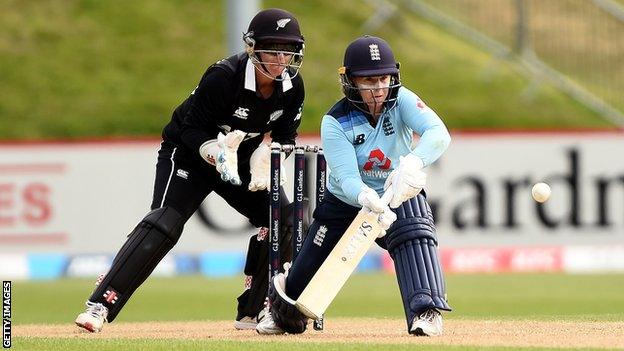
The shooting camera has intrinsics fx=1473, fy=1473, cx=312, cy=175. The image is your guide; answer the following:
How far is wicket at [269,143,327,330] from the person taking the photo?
821cm

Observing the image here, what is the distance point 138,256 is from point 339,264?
140 centimetres

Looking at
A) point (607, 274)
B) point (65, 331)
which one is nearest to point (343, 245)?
point (65, 331)

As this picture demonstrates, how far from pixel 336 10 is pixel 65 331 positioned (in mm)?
14815

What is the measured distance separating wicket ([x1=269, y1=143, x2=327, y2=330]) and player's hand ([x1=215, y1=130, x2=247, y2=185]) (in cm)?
21

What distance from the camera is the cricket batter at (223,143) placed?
823 cm

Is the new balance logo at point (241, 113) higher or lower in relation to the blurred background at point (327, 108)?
lower

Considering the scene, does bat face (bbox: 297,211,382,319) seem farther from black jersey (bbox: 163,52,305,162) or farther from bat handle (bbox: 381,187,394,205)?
black jersey (bbox: 163,52,305,162)

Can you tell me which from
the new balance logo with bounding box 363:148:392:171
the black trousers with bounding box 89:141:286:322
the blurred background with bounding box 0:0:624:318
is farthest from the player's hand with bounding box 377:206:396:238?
the blurred background with bounding box 0:0:624:318

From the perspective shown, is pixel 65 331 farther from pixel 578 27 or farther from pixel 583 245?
pixel 578 27

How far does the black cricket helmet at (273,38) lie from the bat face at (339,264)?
119 centimetres

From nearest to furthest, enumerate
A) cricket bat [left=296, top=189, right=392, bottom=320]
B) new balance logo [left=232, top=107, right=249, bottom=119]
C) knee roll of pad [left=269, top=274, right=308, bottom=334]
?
cricket bat [left=296, top=189, right=392, bottom=320] < knee roll of pad [left=269, top=274, right=308, bottom=334] < new balance logo [left=232, top=107, right=249, bottom=119]

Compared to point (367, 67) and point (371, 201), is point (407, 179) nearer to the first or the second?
point (371, 201)

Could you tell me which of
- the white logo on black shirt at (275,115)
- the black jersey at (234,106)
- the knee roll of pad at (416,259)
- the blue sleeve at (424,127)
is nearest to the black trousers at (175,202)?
the black jersey at (234,106)

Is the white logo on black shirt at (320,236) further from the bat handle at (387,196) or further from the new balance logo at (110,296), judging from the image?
the new balance logo at (110,296)
